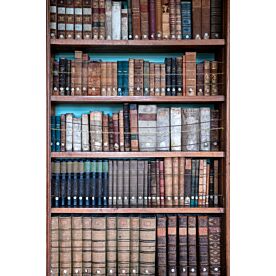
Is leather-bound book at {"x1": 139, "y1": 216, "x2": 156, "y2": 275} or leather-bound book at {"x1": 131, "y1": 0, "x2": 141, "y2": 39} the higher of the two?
leather-bound book at {"x1": 131, "y1": 0, "x2": 141, "y2": 39}

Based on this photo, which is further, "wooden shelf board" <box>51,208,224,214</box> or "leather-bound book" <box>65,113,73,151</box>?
"leather-bound book" <box>65,113,73,151</box>

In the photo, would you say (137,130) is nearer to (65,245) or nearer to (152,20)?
(152,20)

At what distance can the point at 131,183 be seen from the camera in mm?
3236

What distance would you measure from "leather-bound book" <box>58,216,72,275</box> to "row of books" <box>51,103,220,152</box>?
0.45 metres

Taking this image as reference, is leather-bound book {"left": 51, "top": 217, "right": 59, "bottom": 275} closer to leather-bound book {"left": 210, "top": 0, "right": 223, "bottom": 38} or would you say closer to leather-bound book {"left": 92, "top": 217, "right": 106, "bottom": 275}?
leather-bound book {"left": 92, "top": 217, "right": 106, "bottom": 275}

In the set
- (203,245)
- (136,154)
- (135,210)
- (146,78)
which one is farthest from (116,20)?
(203,245)

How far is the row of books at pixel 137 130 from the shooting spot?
3.26m

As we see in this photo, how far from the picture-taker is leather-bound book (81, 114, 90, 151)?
3.26 metres

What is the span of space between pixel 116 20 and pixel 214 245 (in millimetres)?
1512

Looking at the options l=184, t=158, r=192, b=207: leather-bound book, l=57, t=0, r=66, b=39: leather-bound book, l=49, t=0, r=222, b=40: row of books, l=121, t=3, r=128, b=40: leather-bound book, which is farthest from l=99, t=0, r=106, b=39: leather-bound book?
l=184, t=158, r=192, b=207: leather-bound book

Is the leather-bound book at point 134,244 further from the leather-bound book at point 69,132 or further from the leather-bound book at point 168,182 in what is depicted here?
the leather-bound book at point 69,132

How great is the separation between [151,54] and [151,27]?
0.89ft

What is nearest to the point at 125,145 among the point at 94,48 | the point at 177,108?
the point at 177,108
